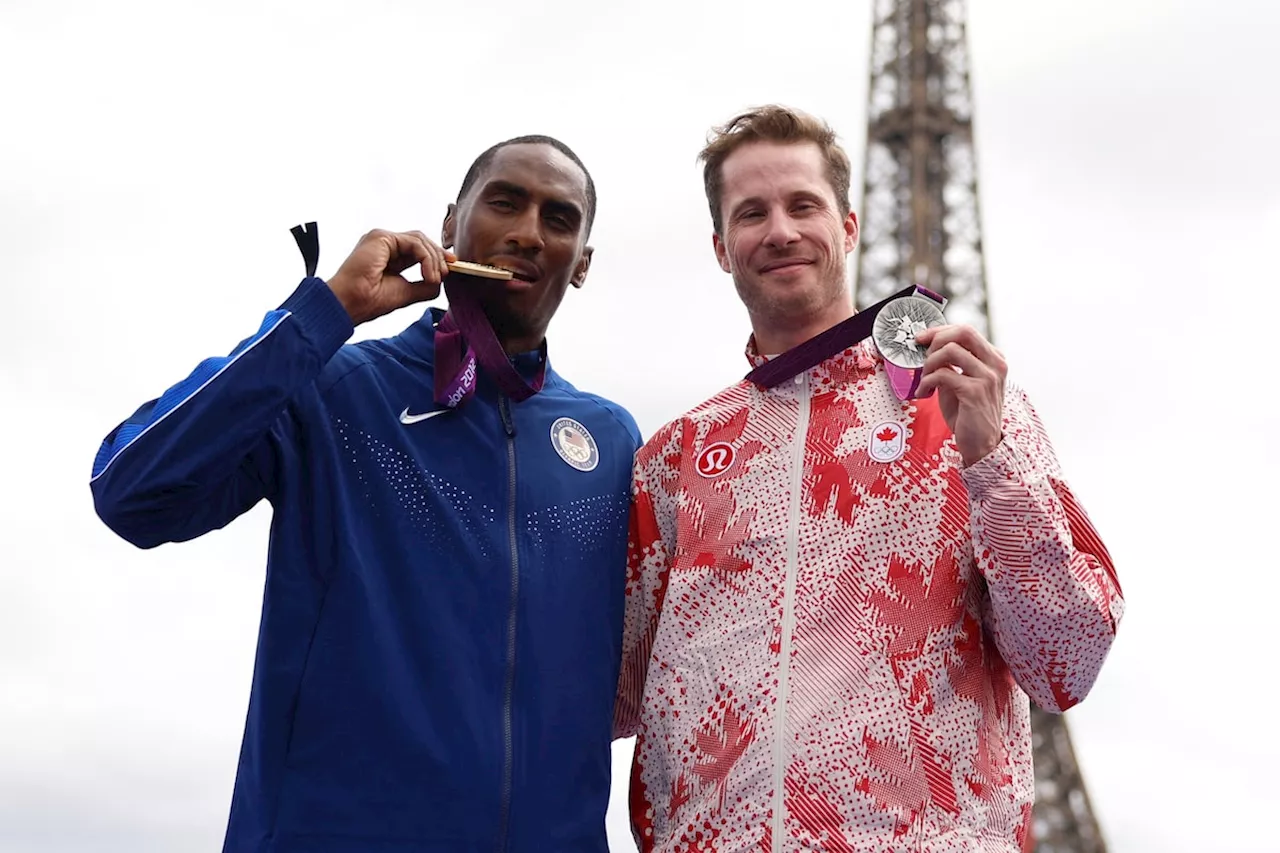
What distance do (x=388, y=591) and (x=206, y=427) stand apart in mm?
735

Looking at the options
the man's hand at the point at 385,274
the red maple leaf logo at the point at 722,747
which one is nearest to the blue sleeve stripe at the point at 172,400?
the man's hand at the point at 385,274

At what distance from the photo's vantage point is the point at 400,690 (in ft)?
14.5

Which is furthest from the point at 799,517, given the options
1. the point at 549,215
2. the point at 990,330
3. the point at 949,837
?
the point at 990,330

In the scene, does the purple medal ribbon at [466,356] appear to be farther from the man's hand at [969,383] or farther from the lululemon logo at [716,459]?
the man's hand at [969,383]

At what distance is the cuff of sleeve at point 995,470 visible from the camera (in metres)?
4.17

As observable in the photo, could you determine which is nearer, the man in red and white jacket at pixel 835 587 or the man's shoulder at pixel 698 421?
the man in red and white jacket at pixel 835 587

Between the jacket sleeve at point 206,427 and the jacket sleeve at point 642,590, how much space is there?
1.22m

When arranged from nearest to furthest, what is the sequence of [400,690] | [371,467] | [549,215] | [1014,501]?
[1014,501] < [400,690] < [371,467] < [549,215]

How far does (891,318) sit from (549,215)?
1226mm

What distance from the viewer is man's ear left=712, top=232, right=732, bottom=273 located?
527cm

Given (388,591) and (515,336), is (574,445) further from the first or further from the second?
(388,591)

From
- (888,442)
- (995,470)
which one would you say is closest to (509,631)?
(888,442)

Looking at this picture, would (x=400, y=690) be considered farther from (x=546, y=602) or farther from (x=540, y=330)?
(x=540, y=330)

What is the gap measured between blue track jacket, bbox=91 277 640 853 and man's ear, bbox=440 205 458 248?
499mm
